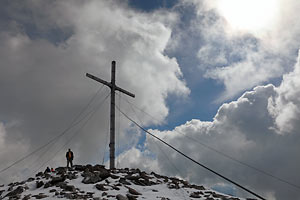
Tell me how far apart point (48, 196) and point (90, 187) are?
113 inches

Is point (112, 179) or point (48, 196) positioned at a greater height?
point (112, 179)

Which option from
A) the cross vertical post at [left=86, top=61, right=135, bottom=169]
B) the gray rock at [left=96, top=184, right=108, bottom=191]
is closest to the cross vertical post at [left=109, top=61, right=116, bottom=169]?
the cross vertical post at [left=86, top=61, right=135, bottom=169]

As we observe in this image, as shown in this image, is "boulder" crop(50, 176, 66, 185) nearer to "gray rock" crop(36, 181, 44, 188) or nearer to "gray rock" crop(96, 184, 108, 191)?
"gray rock" crop(36, 181, 44, 188)

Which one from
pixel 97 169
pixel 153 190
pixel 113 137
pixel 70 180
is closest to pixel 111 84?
pixel 113 137

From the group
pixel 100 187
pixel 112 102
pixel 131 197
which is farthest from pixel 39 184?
pixel 112 102

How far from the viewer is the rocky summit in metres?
15.0

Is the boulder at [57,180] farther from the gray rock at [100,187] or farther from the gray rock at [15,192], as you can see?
the gray rock at [100,187]

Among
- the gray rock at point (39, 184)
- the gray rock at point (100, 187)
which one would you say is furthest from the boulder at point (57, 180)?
the gray rock at point (100, 187)

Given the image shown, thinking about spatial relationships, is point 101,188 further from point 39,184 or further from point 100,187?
point 39,184

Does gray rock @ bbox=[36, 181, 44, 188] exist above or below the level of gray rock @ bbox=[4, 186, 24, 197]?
above

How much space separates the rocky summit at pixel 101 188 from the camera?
15.0 metres

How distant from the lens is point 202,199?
655 inches

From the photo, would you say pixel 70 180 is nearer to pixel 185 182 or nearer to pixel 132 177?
pixel 132 177

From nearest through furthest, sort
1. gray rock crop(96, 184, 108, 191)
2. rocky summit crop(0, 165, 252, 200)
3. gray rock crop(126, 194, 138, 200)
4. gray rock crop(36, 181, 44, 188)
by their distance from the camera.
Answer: gray rock crop(126, 194, 138, 200) → rocky summit crop(0, 165, 252, 200) → gray rock crop(96, 184, 108, 191) → gray rock crop(36, 181, 44, 188)
